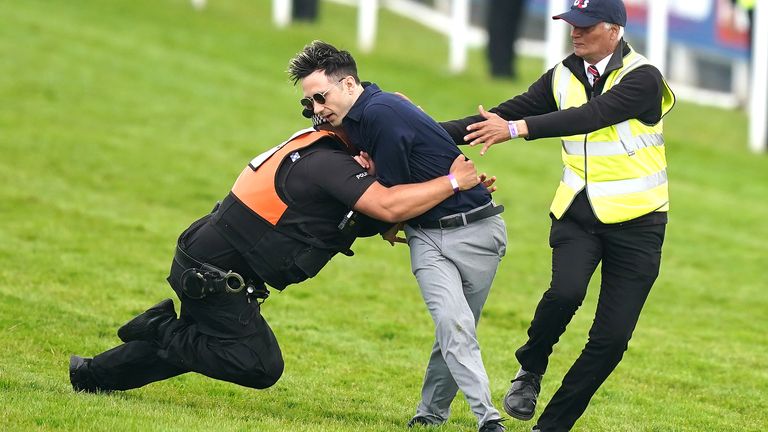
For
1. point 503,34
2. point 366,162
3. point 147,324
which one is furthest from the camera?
point 503,34

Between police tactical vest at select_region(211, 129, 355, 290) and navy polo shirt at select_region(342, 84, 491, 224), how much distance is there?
0.86ft

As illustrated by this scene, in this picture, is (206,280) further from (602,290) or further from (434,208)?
(602,290)

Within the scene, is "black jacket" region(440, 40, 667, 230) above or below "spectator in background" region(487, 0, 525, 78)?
above

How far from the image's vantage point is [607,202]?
7.45m

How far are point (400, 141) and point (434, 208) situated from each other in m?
0.51

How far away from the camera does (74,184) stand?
1642 centimetres

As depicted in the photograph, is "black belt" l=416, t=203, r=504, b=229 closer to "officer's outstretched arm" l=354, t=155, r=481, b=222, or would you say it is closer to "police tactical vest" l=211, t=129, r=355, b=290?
"officer's outstretched arm" l=354, t=155, r=481, b=222

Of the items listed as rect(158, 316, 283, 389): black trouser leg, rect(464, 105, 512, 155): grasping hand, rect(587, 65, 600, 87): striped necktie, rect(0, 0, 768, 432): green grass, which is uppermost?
rect(587, 65, 600, 87): striped necktie

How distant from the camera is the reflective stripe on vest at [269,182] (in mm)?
7328

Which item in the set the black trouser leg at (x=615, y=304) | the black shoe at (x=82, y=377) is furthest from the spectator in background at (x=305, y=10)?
the black trouser leg at (x=615, y=304)

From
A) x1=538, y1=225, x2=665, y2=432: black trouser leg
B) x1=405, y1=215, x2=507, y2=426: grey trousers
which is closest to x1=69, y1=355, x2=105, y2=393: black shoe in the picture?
x1=405, y1=215, x2=507, y2=426: grey trousers

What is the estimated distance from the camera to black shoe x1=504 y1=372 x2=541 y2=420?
783cm

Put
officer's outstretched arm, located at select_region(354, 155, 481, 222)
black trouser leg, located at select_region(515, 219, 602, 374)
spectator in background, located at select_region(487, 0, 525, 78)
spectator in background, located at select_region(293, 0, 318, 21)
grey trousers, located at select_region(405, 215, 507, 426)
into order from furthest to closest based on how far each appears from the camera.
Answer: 1. spectator in background, located at select_region(293, 0, 318, 21)
2. spectator in background, located at select_region(487, 0, 525, 78)
3. black trouser leg, located at select_region(515, 219, 602, 374)
4. grey trousers, located at select_region(405, 215, 507, 426)
5. officer's outstretched arm, located at select_region(354, 155, 481, 222)

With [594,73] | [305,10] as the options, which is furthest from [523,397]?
[305,10]
